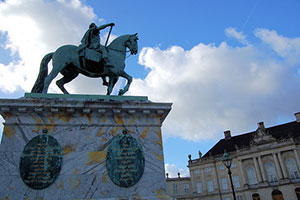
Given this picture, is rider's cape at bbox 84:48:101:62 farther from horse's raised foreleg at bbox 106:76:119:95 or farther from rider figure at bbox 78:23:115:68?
horse's raised foreleg at bbox 106:76:119:95

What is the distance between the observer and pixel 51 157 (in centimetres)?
763

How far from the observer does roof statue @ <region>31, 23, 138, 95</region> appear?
9.56 meters

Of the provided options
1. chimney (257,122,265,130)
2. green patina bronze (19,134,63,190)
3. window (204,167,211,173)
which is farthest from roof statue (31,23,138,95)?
window (204,167,211,173)

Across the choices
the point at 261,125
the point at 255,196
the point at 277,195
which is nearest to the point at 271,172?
the point at 277,195

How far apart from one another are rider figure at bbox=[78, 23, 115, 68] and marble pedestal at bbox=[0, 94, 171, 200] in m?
1.87

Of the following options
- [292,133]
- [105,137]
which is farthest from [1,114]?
[292,133]

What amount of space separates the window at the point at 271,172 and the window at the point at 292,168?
9.59 ft

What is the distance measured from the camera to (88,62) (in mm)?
9797

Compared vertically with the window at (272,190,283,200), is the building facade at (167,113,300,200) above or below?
above

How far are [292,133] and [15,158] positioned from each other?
204 feet

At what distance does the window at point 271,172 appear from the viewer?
54375mm

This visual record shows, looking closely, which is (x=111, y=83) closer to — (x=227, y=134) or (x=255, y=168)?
(x=255, y=168)

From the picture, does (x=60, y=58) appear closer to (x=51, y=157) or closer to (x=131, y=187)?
(x=51, y=157)

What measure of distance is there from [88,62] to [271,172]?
185 feet
